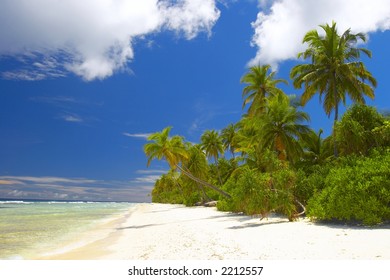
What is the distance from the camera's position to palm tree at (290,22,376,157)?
21.3 metres

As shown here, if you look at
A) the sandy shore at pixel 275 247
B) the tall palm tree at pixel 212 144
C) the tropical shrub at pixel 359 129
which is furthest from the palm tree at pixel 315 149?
the tall palm tree at pixel 212 144

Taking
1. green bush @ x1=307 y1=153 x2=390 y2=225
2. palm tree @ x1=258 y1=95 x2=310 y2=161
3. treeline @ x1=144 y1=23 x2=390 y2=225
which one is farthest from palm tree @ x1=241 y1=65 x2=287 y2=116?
green bush @ x1=307 y1=153 x2=390 y2=225

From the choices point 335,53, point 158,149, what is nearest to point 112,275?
point 335,53

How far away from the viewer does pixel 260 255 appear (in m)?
7.23

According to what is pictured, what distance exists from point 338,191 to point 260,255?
540 centimetres

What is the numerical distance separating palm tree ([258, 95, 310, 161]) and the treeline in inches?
2.5

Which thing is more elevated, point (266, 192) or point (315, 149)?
point (315, 149)

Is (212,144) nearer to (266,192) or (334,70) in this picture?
(334,70)

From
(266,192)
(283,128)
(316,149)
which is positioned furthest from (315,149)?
(266,192)

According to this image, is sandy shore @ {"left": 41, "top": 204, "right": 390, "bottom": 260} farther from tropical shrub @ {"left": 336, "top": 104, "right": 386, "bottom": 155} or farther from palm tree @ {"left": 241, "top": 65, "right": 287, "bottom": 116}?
palm tree @ {"left": 241, "top": 65, "right": 287, "bottom": 116}

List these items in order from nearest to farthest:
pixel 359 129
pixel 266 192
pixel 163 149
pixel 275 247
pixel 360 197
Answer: pixel 275 247
pixel 360 197
pixel 266 192
pixel 359 129
pixel 163 149

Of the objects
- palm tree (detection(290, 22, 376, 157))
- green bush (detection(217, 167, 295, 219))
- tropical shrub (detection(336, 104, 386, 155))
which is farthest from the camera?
palm tree (detection(290, 22, 376, 157))

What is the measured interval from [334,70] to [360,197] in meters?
13.2

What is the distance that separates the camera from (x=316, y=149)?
24172mm
